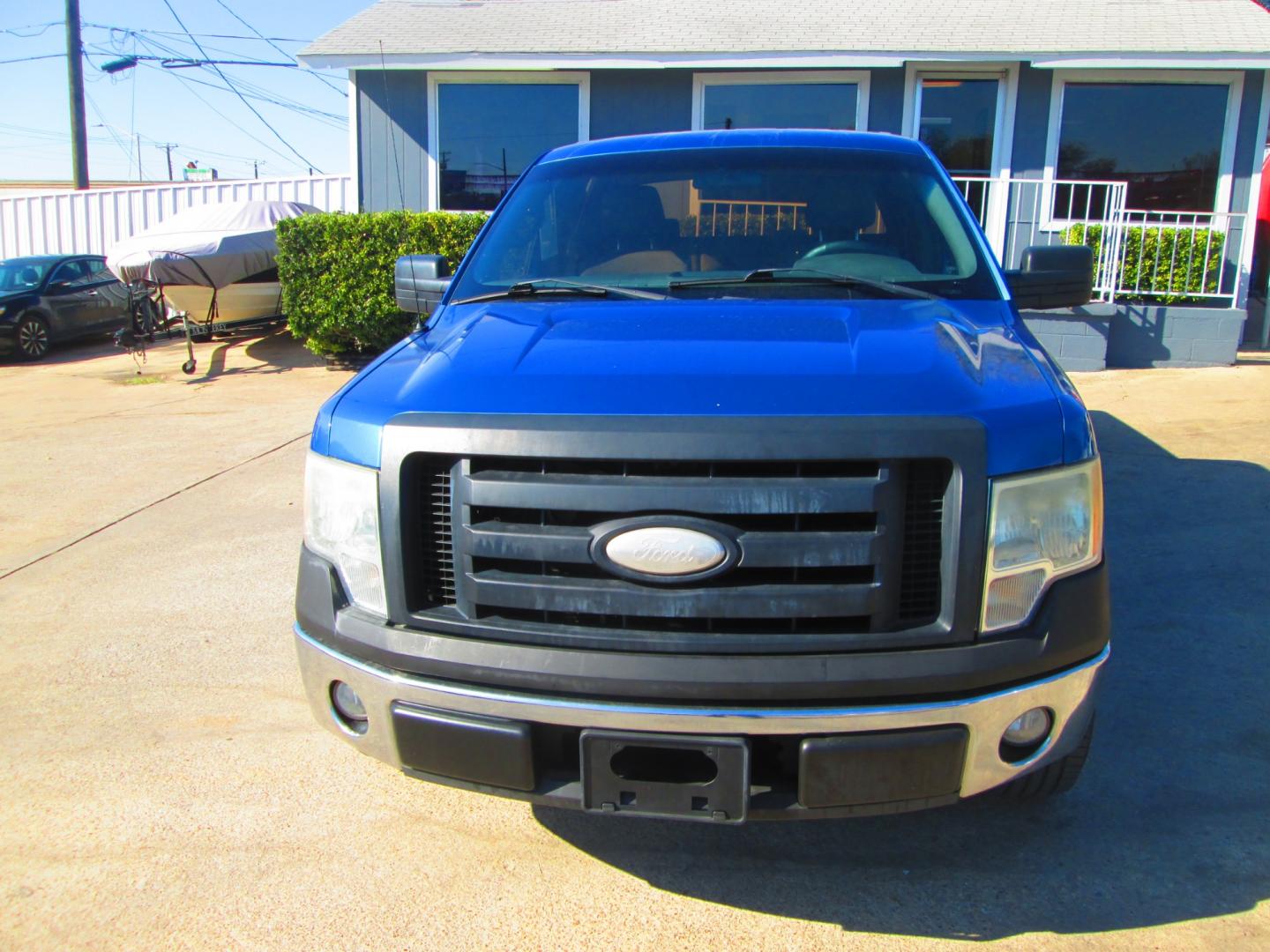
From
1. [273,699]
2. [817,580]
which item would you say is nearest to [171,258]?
[273,699]

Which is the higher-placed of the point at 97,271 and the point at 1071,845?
the point at 97,271

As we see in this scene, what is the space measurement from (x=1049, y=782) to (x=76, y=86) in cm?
2730

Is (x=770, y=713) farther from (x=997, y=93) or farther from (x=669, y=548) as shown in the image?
(x=997, y=93)

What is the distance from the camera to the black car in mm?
14492

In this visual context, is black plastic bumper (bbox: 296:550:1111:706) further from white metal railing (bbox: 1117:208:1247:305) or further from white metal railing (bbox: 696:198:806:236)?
white metal railing (bbox: 1117:208:1247:305)

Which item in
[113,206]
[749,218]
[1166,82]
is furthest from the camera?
[113,206]

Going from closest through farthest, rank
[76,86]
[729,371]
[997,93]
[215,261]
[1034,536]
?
[1034,536] < [729,371] < [997,93] < [215,261] < [76,86]

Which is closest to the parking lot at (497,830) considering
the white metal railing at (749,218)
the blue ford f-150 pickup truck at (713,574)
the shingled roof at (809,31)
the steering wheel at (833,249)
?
the blue ford f-150 pickup truck at (713,574)

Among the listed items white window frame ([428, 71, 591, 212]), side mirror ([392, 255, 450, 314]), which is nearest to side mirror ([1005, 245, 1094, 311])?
side mirror ([392, 255, 450, 314])

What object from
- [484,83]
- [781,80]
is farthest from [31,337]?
[781,80]

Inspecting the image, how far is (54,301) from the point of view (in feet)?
49.2

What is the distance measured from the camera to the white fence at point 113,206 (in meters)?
16.8

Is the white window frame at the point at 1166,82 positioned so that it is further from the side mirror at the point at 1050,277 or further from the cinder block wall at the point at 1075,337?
the side mirror at the point at 1050,277

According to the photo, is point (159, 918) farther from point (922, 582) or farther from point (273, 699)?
point (922, 582)
